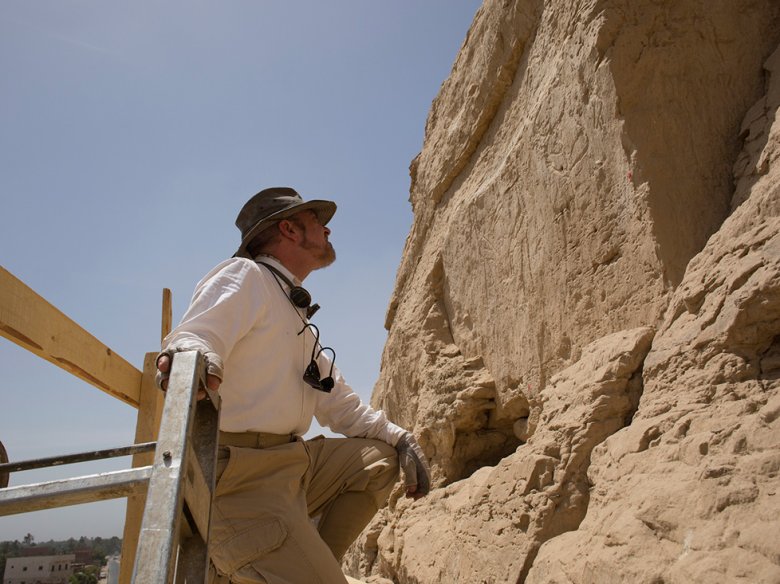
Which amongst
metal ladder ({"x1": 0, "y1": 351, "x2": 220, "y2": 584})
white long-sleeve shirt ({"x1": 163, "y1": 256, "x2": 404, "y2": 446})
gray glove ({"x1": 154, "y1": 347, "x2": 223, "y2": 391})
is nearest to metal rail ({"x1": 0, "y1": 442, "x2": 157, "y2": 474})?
metal ladder ({"x1": 0, "y1": 351, "x2": 220, "y2": 584})

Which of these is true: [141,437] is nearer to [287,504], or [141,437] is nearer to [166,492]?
[287,504]

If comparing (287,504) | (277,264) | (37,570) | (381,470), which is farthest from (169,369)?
(381,470)

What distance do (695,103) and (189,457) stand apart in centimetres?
306

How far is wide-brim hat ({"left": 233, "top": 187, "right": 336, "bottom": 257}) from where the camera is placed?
9.80 feet

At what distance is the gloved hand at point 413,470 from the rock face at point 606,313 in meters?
0.56

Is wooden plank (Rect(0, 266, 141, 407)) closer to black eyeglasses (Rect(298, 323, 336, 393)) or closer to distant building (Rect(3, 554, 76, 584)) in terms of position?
distant building (Rect(3, 554, 76, 584))

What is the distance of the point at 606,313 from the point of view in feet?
11.3

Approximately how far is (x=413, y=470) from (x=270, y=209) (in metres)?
1.25

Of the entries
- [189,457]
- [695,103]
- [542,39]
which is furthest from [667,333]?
[542,39]

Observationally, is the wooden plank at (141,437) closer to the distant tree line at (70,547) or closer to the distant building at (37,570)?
the distant tree line at (70,547)

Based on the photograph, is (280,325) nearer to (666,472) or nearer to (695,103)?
(666,472)

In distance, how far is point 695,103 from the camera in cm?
343

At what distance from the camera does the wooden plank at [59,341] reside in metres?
2.22

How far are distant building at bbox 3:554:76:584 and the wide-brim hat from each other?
4.28ft
